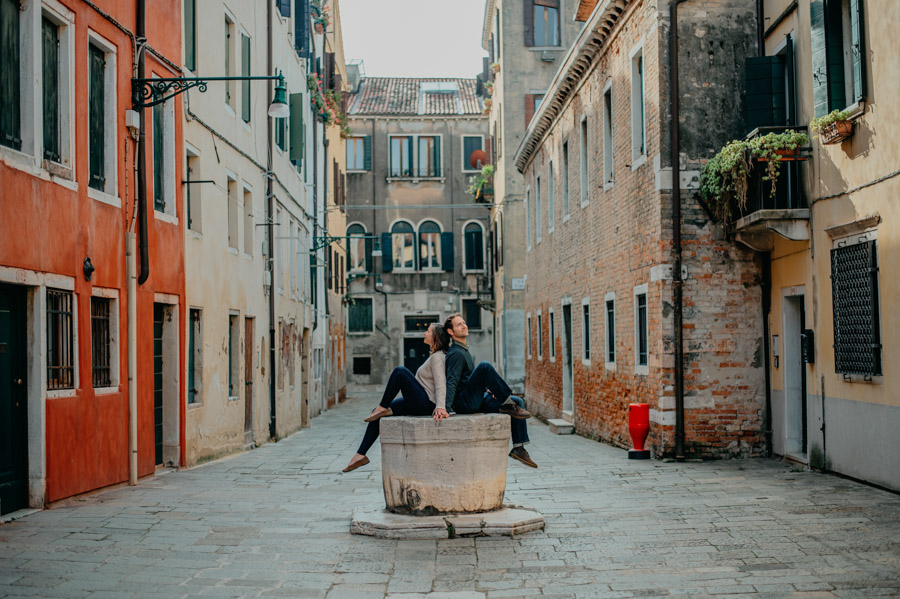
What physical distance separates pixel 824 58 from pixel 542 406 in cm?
1605

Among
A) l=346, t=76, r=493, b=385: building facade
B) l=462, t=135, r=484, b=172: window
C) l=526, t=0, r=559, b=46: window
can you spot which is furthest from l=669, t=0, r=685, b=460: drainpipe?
l=462, t=135, r=484, b=172: window

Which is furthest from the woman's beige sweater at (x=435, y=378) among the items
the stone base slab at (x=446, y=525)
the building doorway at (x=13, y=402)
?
the building doorway at (x=13, y=402)

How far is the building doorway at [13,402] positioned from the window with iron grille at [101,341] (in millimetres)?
1561

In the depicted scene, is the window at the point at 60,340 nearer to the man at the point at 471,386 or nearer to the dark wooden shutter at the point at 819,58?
the man at the point at 471,386

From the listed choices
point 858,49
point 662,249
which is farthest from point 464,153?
point 858,49

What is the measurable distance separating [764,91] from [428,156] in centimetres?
3112

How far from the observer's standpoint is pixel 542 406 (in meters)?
26.1

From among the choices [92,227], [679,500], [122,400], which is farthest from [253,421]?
[679,500]

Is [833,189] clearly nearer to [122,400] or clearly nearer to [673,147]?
[673,147]

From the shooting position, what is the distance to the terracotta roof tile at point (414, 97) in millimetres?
43938

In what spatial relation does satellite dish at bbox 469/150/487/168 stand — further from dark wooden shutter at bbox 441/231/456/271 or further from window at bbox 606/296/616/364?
→ window at bbox 606/296/616/364

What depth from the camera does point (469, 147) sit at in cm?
4362

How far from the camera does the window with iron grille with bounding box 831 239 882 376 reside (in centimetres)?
1041

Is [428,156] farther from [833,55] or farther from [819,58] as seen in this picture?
[833,55]
